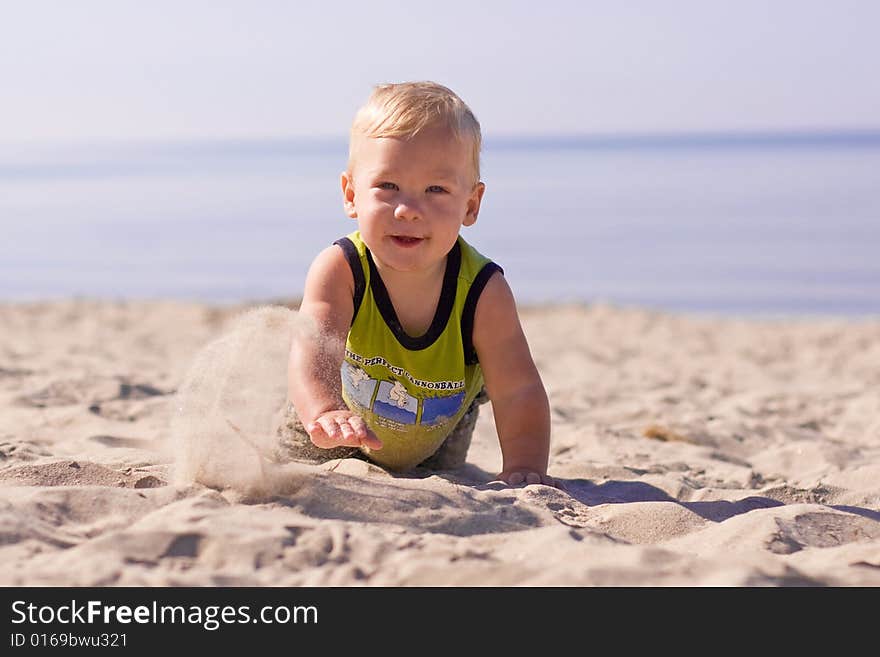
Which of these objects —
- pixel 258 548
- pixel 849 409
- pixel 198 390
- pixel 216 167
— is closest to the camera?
pixel 258 548

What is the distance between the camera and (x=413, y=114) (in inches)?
121

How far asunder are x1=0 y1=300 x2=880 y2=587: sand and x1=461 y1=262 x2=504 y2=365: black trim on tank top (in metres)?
0.45

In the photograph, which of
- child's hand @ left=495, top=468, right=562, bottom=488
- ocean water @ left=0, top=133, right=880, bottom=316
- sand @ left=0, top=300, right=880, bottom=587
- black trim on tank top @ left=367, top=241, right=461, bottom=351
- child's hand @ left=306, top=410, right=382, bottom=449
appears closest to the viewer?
sand @ left=0, top=300, right=880, bottom=587

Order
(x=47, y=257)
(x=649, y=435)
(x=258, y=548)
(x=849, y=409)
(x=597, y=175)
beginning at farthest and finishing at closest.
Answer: (x=597, y=175) < (x=47, y=257) < (x=849, y=409) < (x=649, y=435) < (x=258, y=548)

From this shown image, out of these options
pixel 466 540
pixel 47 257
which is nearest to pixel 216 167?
pixel 47 257

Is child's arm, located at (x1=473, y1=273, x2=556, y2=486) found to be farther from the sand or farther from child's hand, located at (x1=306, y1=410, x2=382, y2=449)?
child's hand, located at (x1=306, y1=410, x2=382, y2=449)

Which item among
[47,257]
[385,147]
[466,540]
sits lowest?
[47,257]

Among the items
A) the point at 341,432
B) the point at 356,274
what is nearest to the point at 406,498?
the point at 341,432

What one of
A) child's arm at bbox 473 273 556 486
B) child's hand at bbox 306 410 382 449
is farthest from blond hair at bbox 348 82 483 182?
child's hand at bbox 306 410 382 449

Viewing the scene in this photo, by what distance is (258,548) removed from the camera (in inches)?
86.0

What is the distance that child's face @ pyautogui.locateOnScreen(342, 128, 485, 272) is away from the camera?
10.1 feet

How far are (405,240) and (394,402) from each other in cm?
57

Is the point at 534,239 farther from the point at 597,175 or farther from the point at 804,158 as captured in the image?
the point at 804,158
